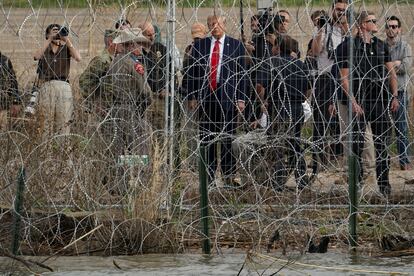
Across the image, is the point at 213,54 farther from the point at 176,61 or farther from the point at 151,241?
the point at 151,241

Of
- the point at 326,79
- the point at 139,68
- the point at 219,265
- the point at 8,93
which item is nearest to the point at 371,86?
the point at 326,79

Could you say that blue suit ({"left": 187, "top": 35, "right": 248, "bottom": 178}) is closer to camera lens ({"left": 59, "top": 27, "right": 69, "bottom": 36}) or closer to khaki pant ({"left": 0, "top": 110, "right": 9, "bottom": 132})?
camera lens ({"left": 59, "top": 27, "right": 69, "bottom": 36})

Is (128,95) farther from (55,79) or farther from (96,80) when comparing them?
(55,79)

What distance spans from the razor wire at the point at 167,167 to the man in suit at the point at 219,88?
0.18 feet

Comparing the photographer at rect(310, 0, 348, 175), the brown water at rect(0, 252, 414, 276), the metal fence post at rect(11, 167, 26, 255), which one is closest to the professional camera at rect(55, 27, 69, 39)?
the photographer at rect(310, 0, 348, 175)

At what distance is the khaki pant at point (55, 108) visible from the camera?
1123cm

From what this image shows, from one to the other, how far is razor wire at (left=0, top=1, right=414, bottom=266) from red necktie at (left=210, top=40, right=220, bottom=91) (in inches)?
8.0

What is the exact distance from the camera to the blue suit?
Result: 11688 millimetres

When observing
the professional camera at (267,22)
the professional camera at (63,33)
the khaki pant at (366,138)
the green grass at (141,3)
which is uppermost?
the green grass at (141,3)

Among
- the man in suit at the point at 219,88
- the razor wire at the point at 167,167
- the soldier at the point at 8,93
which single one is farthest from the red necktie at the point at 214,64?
the soldier at the point at 8,93

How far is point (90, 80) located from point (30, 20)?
84 cm

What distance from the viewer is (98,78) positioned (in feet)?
39.3

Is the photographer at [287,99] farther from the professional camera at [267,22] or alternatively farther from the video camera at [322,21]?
the video camera at [322,21]

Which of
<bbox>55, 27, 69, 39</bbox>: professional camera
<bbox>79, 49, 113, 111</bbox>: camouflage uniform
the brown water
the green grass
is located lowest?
the brown water
